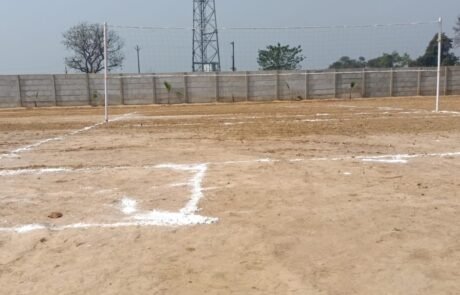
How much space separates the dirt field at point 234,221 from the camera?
2984 millimetres

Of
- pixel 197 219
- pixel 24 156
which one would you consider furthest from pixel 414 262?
pixel 24 156

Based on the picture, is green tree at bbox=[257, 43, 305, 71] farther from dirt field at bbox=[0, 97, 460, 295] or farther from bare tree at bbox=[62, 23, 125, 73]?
dirt field at bbox=[0, 97, 460, 295]

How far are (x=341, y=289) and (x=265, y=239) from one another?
3.01 ft

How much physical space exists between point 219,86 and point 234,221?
28.1m

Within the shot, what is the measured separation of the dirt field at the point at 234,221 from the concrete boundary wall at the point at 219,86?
937 inches

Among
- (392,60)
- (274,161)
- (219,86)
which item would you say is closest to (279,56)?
(392,60)

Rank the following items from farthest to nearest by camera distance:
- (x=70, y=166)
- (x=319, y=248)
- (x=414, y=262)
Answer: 1. (x=70, y=166)
2. (x=319, y=248)
3. (x=414, y=262)

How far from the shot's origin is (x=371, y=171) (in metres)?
6.06

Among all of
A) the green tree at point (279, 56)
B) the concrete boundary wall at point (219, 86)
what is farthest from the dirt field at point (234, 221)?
the green tree at point (279, 56)

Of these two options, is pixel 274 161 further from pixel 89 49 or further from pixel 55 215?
pixel 89 49

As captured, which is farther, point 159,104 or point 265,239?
point 159,104

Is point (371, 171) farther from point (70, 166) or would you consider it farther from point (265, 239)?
point (70, 166)

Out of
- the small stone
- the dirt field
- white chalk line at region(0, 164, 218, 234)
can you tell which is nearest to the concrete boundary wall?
the dirt field

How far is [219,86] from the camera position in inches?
1254
